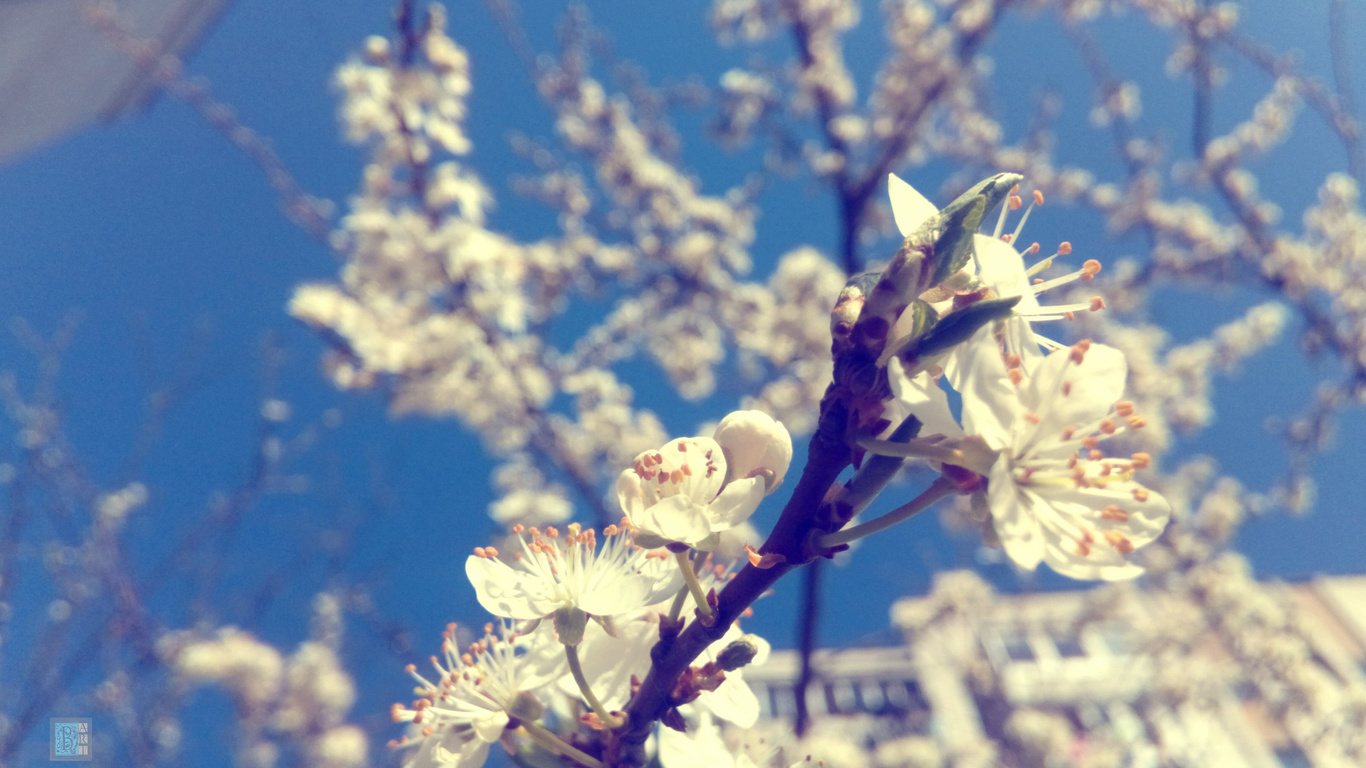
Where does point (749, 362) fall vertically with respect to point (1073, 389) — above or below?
above

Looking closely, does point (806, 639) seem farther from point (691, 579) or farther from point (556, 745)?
point (691, 579)

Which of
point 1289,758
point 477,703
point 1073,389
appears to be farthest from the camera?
point 1289,758

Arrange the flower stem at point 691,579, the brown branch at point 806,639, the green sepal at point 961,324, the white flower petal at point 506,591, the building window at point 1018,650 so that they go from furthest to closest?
the building window at point 1018,650
the brown branch at point 806,639
the white flower petal at point 506,591
the flower stem at point 691,579
the green sepal at point 961,324

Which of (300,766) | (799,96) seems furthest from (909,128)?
(300,766)

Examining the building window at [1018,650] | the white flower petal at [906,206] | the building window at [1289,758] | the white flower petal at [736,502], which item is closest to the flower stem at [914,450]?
the white flower petal at [736,502]

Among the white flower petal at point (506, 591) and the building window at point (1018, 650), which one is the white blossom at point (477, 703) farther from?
the building window at point (1018, 650)

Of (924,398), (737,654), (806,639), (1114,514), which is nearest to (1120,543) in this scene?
(1114,514)

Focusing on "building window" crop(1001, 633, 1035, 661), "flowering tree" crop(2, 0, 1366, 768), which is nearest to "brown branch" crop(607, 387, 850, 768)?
"flowering tree" crop(2, 0, 1366, 768)

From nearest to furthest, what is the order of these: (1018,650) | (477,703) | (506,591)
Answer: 1. (506,591)
2. (477,703)
3. (1018,650)
